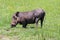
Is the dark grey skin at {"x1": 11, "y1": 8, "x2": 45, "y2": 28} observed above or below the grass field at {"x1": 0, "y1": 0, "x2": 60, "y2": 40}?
above

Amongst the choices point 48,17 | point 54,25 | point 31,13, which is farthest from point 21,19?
point 48,17

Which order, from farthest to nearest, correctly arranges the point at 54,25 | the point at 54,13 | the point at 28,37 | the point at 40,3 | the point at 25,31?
the point at 40,3 → the point at 54,13 → the point at 54,25 → the point at 25,31 → the point at 28,37

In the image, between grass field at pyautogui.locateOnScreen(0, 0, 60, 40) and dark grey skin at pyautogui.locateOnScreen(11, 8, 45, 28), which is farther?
dark grey skin at pyautogui.locateOnScreen(11, 8, 45, 28)

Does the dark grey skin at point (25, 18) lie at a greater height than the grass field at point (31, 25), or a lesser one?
greater

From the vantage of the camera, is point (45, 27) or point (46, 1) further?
point (46, 1)

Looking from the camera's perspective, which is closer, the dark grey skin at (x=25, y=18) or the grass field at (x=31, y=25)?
the grass field at (x=31, y=25)

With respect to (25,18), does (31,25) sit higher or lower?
lower

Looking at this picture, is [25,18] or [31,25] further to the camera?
[31,25]

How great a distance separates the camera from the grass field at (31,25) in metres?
11.9

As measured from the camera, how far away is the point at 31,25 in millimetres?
14570

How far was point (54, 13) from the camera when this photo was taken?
1883 cm

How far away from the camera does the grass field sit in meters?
11.9

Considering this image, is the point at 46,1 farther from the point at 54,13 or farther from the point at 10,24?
the point at 10,24

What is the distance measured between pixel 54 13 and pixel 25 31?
21.3 ft
